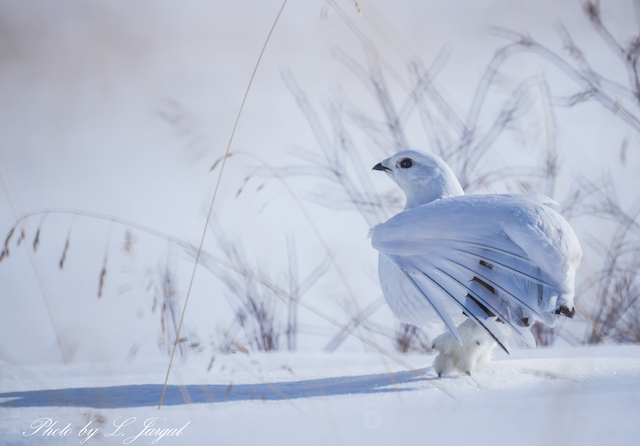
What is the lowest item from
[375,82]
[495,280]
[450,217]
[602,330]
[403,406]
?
[602,330]

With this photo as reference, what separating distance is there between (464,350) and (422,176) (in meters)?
0.46

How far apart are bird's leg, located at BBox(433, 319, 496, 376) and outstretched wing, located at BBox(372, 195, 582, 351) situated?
10.4 inches

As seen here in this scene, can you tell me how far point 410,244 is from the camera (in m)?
1.10

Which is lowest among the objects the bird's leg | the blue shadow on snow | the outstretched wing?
the blue shadow on snow

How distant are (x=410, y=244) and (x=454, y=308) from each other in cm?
25

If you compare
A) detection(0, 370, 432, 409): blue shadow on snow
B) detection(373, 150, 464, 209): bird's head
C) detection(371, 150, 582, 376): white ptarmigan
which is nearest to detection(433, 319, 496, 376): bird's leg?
detection(0, 370, 432, 409): blue shadow on snow

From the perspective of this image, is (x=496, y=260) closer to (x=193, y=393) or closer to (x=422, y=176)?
(x=422, y=176)

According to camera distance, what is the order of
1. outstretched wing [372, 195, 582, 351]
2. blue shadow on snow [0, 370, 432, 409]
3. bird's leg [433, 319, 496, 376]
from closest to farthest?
outstretched wing [372, 195, 582, 351] → blue shadow on snow [0, 370, 432, 409] → bird's leg [433, 319, 496, 376]

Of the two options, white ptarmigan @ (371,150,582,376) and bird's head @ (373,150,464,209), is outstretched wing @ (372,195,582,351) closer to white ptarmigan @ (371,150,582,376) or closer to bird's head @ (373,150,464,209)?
white ptarmigan @ (371,150,582,376)

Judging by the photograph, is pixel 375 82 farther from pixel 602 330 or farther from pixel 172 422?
pixel 172 422

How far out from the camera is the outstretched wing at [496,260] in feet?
3.37

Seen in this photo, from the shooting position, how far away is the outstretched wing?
1.03 meters

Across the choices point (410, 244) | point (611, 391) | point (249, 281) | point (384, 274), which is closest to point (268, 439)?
point (410, 244)

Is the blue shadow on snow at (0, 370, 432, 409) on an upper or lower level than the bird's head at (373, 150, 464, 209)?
lower
